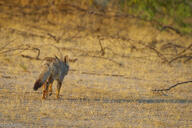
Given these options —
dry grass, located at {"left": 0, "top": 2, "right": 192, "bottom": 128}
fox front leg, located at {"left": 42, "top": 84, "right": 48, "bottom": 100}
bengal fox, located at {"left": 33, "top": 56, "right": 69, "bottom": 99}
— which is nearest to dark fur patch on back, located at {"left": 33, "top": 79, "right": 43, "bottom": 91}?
bengal fox, located at {"left": 33, "top": 56, "right": 69, "bottom": 99}

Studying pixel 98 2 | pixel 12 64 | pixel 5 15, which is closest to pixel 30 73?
pixel 12 64

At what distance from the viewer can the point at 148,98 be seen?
8289 millimetres

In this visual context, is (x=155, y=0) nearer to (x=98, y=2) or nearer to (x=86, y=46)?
(x=98, y=2)

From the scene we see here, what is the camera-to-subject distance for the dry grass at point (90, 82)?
6320mm

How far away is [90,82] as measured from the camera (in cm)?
952

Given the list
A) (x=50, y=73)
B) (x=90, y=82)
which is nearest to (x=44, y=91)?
(x=50, y=73)

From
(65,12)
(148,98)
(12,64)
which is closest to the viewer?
(148,98)

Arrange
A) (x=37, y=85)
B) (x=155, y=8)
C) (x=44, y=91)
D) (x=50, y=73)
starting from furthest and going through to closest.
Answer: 1. (x=155, y=8)
2. (x=44, y=91)
3. (x=50, y=73)
4. (x=37, y=85)

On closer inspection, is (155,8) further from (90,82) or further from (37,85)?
(37,85)

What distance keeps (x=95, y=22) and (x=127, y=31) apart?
129 centimetres

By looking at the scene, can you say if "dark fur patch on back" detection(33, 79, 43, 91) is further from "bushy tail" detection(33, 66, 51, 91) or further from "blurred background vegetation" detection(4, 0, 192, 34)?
"blurred background vegetation" detection(4, 0, 192, 34)

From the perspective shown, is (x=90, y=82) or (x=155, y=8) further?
(x=155, y=8)

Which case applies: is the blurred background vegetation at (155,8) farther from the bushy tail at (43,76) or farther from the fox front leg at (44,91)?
the bushy tail at (43,76)

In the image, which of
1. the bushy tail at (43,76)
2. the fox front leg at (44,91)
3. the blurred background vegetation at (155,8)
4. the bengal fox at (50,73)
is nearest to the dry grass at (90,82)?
the fox front leg at (44,91)
